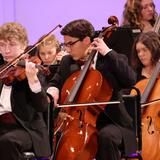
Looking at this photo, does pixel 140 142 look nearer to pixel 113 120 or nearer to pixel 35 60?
pixel 113 120

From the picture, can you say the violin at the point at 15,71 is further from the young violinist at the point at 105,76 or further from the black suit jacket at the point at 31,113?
the young violinist at the point at 105,76

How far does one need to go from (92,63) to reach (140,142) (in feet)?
1.92

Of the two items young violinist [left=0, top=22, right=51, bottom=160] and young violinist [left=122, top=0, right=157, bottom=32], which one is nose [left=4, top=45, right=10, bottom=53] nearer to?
young violinist [left=0, top=22, right=51, bottom=160]

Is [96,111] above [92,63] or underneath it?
underneath

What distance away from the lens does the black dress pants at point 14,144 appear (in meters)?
2.21

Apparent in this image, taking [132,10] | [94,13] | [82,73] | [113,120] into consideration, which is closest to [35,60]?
[82,73]

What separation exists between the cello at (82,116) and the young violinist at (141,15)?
689mm

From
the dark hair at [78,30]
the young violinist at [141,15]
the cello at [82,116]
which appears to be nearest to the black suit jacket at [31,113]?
the cello at [82,116]

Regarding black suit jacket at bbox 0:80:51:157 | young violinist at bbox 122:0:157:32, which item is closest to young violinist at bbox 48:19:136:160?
black suit jacket at bbox 0:80:51:157

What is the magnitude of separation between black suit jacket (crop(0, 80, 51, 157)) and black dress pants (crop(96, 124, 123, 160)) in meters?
0.27

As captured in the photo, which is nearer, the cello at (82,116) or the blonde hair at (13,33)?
the cello at (82,116)

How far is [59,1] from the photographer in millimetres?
4633

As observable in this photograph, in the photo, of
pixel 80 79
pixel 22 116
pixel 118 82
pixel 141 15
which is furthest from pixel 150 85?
pixel 141 15

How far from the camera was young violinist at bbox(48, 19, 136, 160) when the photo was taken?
2.45m
